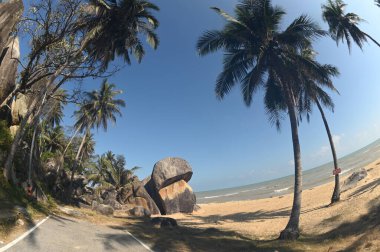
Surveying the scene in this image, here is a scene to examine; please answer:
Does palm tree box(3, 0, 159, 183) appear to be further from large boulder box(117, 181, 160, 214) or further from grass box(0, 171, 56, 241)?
large boulder box(117, 181, 160, 214)

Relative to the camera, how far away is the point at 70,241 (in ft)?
32.0

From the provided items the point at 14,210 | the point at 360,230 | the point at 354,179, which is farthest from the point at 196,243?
the point at 354,179

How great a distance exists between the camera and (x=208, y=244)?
12766mm

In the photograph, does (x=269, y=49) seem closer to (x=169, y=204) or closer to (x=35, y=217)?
(x=35, y=217)

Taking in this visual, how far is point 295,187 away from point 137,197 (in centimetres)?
2641

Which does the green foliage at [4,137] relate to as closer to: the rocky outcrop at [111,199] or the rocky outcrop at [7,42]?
the rocky outcrop at [7,42]

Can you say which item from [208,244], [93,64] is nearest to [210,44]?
[93,64]

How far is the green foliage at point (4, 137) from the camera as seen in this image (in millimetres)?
16388

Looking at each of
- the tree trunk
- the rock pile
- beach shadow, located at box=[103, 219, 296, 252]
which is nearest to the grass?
beach shadow, located at box=[103, 219, 296, 252]

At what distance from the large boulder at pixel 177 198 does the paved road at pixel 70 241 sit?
2331cm

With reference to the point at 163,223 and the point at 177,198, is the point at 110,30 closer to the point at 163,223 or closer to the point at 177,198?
the point at 163,223

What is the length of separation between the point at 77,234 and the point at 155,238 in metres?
3.39

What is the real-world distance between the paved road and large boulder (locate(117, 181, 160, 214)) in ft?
77.4

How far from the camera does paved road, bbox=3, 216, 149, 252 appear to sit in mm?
8433
